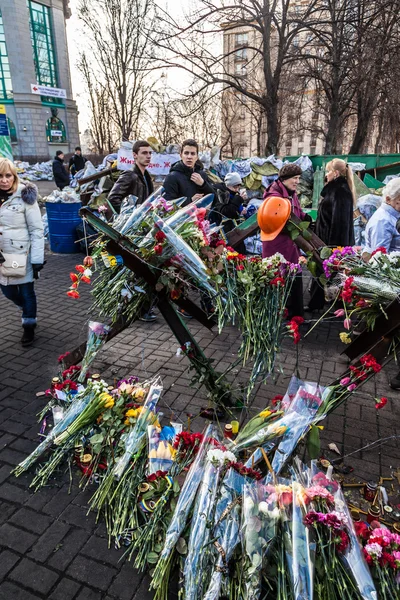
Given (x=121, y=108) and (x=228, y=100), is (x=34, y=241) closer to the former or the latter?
(x=121, y=108)

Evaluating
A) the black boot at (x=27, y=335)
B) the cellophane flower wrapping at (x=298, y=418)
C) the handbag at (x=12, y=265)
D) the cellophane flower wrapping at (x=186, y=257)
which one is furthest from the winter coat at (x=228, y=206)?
the cellophane flower wrapping at (x=298, y=418)

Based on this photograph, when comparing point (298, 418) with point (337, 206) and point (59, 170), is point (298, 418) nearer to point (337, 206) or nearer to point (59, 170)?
point (337, 206)

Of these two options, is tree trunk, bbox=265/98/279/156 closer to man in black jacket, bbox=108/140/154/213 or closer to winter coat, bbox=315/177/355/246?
winter coat, bbox=315/177/355/246

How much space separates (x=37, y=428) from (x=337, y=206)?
13.4 feet

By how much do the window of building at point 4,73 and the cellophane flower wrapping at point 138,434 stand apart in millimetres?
30639

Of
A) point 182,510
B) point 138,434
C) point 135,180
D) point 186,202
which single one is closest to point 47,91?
point 135,180

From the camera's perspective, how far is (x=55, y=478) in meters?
2.65

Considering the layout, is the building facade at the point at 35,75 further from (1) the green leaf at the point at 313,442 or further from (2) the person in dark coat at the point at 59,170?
(1) the green leaf at the point at 313,442

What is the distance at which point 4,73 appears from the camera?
2639 cm

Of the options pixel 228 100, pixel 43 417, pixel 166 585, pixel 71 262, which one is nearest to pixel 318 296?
pixel 43 417

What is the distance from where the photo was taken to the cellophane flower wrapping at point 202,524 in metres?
1.76

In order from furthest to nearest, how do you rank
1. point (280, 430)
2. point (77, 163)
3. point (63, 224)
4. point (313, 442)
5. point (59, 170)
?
point (77, 163) → point (59, 170) → point (63, 224) → point (313, 442) → point (280, 430)

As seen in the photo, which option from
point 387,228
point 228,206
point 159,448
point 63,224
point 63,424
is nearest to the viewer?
point 159,448

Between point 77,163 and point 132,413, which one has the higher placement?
point 77,163
